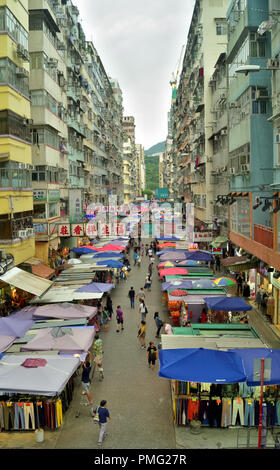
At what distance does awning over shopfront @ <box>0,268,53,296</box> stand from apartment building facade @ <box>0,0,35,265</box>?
41.0 inches

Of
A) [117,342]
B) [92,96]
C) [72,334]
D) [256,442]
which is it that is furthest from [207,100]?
[256,442]

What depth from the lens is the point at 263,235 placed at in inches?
792

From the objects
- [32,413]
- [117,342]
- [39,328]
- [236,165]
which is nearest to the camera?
[32,413]

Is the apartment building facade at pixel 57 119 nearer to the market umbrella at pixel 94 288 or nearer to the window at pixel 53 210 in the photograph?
the window at pixel 53 210

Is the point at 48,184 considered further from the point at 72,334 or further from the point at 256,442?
the point at 256,442

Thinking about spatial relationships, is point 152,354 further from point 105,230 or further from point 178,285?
point 105,230

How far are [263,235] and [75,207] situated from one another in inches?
674

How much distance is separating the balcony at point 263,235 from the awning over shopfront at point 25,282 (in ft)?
34.0

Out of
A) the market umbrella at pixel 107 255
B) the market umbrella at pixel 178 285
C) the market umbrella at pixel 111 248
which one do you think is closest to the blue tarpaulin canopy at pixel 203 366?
the market umbrella at pixel 178 285

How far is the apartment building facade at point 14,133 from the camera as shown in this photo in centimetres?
2202

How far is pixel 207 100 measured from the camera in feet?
139

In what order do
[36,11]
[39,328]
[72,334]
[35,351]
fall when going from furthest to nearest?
1. [36,11]
2. [39,328]
3. [72,334]
4. [35,351]

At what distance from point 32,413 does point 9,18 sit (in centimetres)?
1922

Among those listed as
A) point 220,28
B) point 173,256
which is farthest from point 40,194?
point 220,28
